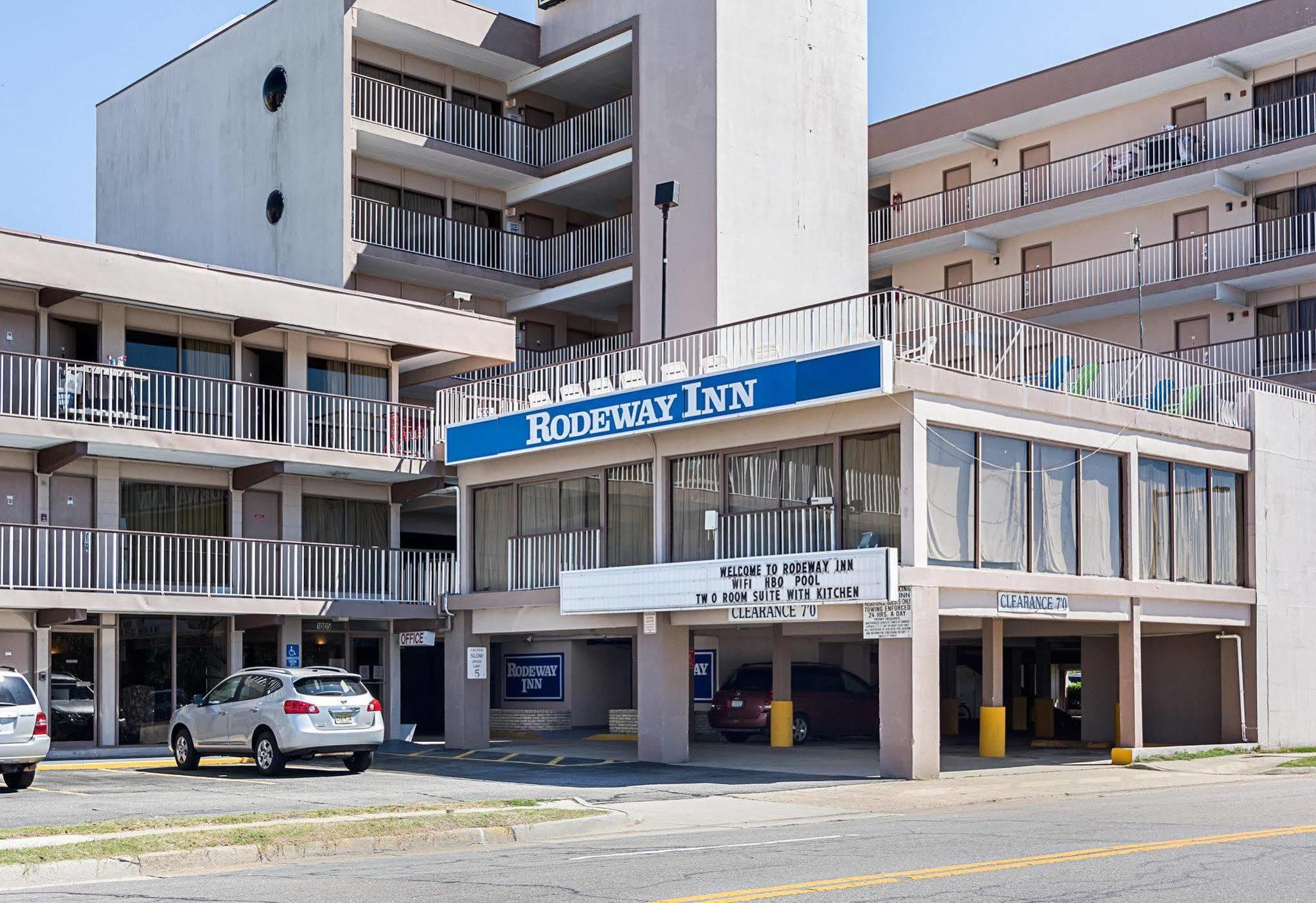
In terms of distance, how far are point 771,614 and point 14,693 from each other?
Answer: 1103cm

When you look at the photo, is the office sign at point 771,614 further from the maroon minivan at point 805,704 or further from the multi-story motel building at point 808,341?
the maroon minivan at point 805,704

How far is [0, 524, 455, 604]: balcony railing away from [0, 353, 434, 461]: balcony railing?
2.09 m

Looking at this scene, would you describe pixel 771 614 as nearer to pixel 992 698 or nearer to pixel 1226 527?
pixel 992 698

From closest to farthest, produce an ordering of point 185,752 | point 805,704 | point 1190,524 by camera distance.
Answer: point 185,752
point 1190,524
point 805,704

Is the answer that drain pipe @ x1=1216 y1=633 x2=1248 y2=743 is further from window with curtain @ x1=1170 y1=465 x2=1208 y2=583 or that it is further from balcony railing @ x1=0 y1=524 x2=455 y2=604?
balcony railing @ x1=0 y1=524 x2=455 y2=604

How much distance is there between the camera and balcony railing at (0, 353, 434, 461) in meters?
27.9

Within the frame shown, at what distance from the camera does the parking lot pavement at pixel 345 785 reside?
18547mm

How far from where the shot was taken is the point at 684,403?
25891mm

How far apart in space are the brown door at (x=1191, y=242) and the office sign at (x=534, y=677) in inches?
782

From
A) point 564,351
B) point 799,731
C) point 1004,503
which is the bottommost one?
point 799,731

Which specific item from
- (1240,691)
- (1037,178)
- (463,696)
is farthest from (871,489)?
(1037,178)

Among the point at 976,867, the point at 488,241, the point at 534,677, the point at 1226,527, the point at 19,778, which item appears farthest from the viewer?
the point at 488,241

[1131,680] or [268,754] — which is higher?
[1131,680]

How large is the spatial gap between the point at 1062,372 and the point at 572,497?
920 cm
